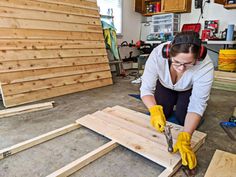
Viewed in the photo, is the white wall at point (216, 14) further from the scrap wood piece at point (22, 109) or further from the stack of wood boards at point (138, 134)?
the scrap wood piece at point (22, 109)

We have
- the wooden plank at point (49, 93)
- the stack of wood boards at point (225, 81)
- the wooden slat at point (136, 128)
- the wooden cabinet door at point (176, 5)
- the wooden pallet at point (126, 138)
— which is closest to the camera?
the wooden pallet at point (126, 138)

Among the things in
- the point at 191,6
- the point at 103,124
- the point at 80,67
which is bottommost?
the point at 103,124

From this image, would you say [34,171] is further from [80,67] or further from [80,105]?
[80,67]

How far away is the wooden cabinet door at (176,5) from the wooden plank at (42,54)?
2.31 m

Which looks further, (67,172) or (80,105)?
(80,105)

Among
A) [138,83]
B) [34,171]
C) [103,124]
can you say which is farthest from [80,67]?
[34,171]

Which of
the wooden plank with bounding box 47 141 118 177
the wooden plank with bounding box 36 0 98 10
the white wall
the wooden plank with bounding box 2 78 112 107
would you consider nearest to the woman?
the wooden plank with bounding box 47 141 118 177

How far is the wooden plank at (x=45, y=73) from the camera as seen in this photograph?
2368 mm

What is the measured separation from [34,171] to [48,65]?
182 centimetres

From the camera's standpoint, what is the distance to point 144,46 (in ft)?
16.0

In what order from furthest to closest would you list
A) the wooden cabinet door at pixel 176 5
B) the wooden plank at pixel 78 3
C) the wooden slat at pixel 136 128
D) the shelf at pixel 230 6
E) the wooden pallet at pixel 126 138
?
the wooden cabinet door at pixel 176 5 < the shelf at pixel 230 6 < the wooden plank at pixel 78 3 < the wooden slat at pixel 136 128 < the wooden pallet at pixel 126 138

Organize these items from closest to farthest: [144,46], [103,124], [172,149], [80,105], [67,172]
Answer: [67,172], [172,149], [103,124], [80,105], [144,46]

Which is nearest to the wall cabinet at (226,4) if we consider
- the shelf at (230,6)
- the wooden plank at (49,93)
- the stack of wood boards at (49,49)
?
the shelf at (230,6)

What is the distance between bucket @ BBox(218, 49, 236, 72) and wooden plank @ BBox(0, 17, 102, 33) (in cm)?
230
